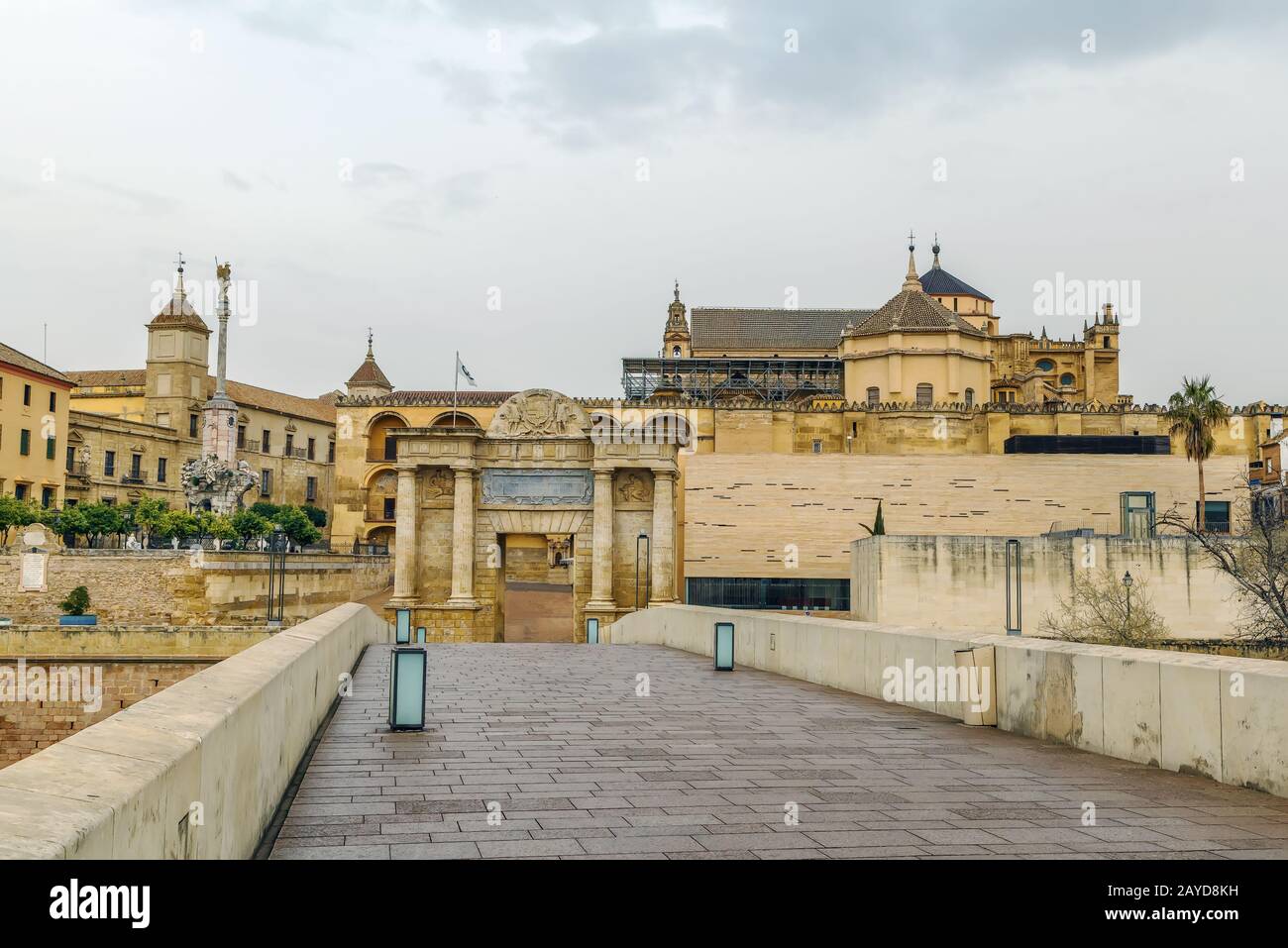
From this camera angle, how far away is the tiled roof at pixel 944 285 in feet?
316

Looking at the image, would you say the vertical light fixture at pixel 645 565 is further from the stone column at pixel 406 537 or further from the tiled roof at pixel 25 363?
the tiled roof at pixel 25 363

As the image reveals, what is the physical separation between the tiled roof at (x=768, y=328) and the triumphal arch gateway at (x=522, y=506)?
4057cm

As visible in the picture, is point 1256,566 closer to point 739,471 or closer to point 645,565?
point 645,565

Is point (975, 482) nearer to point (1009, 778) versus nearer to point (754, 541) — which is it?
point (754, 541)

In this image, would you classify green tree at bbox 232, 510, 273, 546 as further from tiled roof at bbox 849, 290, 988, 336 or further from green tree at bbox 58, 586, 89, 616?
tiled roof at bbox 849, 290, 988, 336

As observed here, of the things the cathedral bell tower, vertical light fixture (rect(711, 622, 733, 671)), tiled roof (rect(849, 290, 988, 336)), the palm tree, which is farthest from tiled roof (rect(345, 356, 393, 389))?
vertical light fixture (rect(711, 622, 733, 671))

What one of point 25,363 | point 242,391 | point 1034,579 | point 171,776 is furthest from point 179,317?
point 171,776

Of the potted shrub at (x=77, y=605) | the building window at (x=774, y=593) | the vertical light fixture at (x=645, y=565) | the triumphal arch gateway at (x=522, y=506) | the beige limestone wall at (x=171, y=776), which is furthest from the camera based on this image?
the potted shrub at (x=77, y=605)

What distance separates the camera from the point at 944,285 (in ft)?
319

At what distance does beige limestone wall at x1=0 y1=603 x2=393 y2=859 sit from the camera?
3426 millimetres

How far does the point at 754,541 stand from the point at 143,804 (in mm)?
52757

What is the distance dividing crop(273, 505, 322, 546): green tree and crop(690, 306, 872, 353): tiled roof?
101ft

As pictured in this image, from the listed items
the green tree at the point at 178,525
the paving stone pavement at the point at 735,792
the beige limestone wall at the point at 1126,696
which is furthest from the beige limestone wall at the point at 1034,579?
the green tree at the point at 178,525
